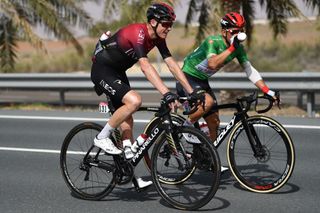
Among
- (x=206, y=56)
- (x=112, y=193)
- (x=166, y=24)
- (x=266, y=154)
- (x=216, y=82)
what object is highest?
(x=166, y=24)

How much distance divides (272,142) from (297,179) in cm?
83

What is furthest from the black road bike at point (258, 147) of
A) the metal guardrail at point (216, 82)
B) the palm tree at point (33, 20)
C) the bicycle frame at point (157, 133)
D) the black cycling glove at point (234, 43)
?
the palm tree at point (33, 20)

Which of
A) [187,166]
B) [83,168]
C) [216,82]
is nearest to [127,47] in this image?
[187,166]

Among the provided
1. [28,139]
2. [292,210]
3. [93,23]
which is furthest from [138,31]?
[93,23]

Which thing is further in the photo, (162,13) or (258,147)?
(258,147)

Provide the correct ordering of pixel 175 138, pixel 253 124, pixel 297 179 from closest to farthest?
pixel 175 138 → pixel 253 124 → pixel 297 179

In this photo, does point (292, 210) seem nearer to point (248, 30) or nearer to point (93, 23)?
point (248, 30)

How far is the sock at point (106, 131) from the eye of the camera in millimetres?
6684

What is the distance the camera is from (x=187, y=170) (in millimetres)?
6871

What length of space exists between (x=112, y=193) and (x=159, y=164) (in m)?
0.91

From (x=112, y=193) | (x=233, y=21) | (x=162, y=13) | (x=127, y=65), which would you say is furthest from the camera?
(x=112, y=193)

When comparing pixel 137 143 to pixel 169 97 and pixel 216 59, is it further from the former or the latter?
pixel 216 59

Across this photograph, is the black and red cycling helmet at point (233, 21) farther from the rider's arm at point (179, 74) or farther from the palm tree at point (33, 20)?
the palm tree at point (33, 20)

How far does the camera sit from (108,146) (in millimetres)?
6734
